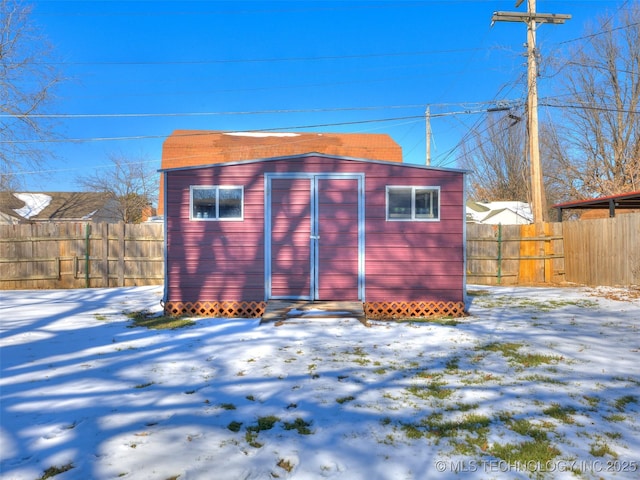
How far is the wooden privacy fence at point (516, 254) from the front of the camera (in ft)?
39.8

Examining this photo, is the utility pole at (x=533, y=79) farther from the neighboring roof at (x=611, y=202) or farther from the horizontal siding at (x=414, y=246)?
the horizontal siding at (x=414, y=246)

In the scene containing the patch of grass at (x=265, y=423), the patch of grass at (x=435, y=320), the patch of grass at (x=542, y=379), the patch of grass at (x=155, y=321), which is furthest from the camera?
the patch of grass at (x=435, y=320)

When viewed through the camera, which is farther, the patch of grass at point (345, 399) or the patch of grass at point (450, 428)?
the patch of grass at point (345, 399)

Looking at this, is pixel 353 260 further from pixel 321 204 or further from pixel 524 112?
pixel 524 112

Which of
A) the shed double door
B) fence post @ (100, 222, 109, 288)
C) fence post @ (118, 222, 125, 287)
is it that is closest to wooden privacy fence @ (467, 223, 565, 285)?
the shed double door

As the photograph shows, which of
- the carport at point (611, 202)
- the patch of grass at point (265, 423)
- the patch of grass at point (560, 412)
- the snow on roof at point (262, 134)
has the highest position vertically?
the snow on roof at point (262, 134)

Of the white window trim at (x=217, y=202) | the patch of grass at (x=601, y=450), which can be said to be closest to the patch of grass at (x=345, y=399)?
the patch of grass at (x=601, y=450)

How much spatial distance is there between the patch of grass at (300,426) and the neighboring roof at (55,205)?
23.5 m

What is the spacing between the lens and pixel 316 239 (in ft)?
24.3

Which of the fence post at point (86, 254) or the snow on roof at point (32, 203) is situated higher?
the snow on roof at point (32, 203)

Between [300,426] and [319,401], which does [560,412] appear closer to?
[319,401]

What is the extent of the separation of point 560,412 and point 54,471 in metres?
3.80

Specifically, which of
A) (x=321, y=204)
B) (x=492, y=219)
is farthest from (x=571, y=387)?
(x=492, y=219)

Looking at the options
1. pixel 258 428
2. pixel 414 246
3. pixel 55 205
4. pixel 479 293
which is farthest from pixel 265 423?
pixel 55 205
